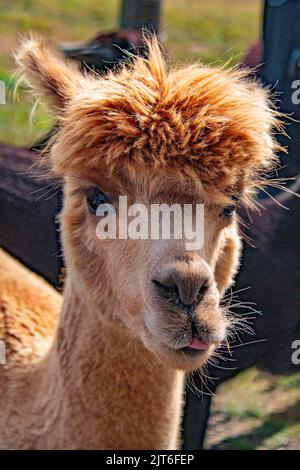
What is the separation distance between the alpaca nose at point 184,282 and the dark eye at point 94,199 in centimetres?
44

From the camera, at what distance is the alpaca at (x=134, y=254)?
263 centimetres

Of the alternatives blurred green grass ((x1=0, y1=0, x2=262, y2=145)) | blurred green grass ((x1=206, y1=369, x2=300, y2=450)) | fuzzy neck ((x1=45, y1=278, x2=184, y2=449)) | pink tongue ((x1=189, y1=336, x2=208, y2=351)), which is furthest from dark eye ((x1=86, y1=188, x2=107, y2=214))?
blurred green grass ((x1=0, y1=0, x2=262, y2=145))

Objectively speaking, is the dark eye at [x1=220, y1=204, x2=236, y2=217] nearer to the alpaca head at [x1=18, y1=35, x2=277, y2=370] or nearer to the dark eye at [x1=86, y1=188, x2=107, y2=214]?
the alpaca head at [x1=18, y1=35, x2=277, y2=370]

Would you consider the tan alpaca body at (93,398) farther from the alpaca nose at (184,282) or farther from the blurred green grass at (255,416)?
the blurred green grass at (255,416)

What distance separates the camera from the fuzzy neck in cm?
305

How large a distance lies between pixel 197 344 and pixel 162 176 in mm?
544

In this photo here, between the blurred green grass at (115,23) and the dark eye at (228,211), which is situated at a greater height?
the blurred green grass at (115,23)

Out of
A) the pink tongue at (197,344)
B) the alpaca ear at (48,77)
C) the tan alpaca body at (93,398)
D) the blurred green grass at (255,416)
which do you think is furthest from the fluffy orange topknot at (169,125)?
the blurred green grass at (255,416)

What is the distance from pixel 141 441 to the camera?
3.07m

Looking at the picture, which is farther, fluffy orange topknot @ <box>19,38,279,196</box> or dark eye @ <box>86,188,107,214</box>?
dark eye @ <box>86,188,107,214</box>

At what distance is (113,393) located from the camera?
3.06 meters

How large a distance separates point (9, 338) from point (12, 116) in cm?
497

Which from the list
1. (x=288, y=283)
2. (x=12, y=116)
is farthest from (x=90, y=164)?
(x=12, y=116)

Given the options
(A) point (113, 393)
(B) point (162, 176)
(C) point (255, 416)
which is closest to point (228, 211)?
(B) point (162, 176)
